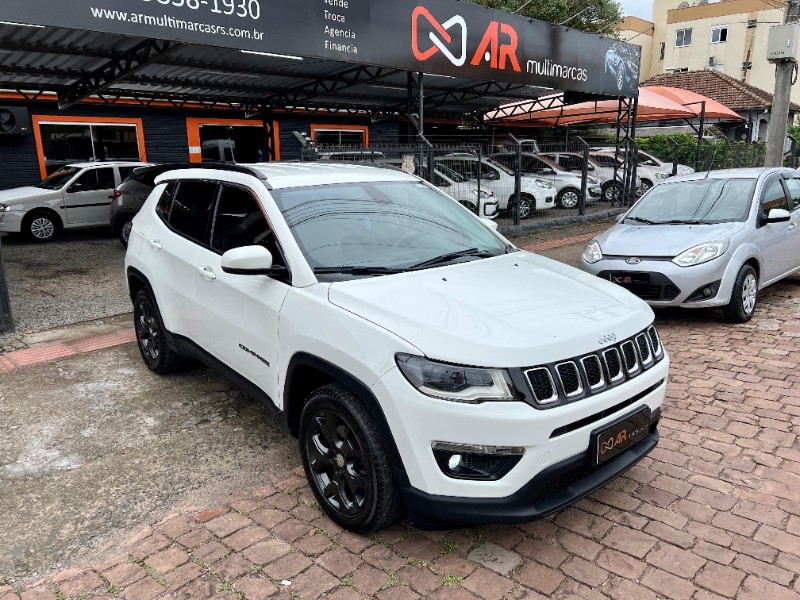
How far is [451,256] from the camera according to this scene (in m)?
3.64

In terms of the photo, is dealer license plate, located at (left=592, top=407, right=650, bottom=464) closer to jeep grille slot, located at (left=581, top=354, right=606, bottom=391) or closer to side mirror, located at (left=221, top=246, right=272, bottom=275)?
jeep grille slot, located at (left=581, top=354, right=606, bottom=391)

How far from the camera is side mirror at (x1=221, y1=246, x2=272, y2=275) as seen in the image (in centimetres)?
320

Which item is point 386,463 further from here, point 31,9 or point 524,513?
point 31,9

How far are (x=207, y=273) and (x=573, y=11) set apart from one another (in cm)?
3141

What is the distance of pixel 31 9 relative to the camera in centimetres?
653

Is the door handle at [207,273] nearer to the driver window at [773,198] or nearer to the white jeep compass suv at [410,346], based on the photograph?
the white jeep compass suv at [410,346]

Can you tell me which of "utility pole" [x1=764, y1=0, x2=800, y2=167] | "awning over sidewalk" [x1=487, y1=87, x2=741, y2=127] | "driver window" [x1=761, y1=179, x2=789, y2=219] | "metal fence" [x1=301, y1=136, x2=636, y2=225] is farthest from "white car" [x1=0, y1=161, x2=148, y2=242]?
"utility pole" [x1=764, y1=0, x2=800, y2=167]

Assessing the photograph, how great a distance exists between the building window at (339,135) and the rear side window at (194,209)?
15.5 metres

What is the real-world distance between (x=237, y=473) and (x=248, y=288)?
112cm

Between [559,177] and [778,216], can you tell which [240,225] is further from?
[559,177]

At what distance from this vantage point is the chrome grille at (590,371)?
2584 millimetres

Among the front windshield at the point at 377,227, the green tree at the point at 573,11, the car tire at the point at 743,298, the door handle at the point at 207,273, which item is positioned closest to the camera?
the front windshield at the point at 377,227

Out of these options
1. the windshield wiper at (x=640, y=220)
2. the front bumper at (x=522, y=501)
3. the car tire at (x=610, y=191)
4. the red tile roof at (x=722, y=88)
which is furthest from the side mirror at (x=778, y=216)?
the red tile roof at (x=722, y=88)

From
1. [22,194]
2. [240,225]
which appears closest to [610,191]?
[22,194]
